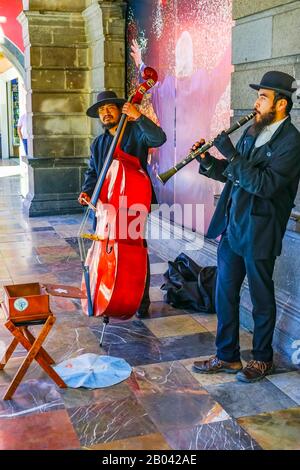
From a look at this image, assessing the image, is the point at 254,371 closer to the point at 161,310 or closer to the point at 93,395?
the point at 93,395

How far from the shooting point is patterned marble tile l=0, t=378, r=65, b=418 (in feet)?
10.2

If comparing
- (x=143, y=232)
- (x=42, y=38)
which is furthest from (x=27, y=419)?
(x=42, y=38)

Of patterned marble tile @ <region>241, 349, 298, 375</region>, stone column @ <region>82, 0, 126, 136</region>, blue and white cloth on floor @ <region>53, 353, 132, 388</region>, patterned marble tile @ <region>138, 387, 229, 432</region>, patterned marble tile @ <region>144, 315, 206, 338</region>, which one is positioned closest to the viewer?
patterned marble tile @ <region>138, 387, 229, 432</region>

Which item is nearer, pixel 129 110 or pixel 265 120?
pixel 265 120

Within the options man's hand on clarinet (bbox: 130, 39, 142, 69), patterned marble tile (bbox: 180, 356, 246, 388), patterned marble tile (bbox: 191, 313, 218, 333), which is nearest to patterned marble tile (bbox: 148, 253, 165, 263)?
patterned marble tile (bbox: 191, 313, 218, 333)

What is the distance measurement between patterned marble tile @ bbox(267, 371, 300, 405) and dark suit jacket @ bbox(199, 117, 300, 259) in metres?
0.74

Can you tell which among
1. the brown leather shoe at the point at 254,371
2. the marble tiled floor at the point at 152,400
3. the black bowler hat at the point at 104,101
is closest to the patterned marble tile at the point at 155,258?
the marble tiled floor at the point at 152,400

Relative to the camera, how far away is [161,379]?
3.48 metres

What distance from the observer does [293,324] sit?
3.77m

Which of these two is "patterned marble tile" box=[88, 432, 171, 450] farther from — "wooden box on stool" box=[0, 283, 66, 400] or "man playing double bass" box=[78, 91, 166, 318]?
"man playing double bass" box=[78, 91, 166, 318]

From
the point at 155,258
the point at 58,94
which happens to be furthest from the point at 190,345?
the point at 58,94

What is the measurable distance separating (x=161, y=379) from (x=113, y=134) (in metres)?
1.69

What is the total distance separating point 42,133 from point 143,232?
5.41 metres

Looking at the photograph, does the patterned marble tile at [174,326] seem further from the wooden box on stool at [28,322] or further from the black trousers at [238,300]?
the wooden box on stool at [28,322]
